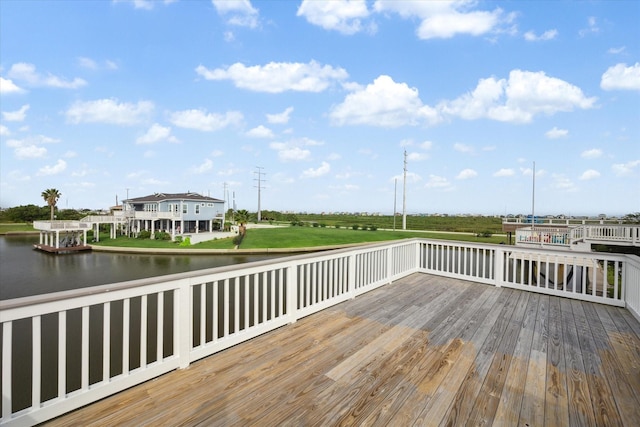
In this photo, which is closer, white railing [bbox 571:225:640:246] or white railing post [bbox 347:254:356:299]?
white railing post [bbox 347:254:356:299]

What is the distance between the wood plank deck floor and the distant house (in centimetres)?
2625

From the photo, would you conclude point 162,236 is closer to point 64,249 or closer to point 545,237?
point 64,249

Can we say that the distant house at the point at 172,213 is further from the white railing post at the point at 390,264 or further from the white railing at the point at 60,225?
the white railing post at the point at 390,264

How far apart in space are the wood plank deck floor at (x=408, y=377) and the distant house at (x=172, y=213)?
26.3 meters

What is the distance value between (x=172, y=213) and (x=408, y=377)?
91.6 feet

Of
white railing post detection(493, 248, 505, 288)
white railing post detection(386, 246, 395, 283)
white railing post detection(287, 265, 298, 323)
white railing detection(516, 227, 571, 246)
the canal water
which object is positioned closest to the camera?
white railing post detection(287, 265, 298, 323)

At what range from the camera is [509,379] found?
2.07 m

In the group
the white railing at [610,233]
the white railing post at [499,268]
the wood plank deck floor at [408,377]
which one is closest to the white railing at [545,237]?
the white railing at [610,233]

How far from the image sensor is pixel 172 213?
2589cm

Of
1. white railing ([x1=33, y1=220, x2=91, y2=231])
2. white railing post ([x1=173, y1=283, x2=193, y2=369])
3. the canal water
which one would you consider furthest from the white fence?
white railing ([x1=33, y1=220, x2=91, y2=231])

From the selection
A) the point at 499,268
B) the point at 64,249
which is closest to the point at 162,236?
the point at 64,249

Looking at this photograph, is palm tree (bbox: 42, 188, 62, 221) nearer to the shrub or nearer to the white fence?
the shrub

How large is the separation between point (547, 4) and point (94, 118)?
23.5 m

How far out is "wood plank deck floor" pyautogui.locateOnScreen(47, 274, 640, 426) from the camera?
1.66m
